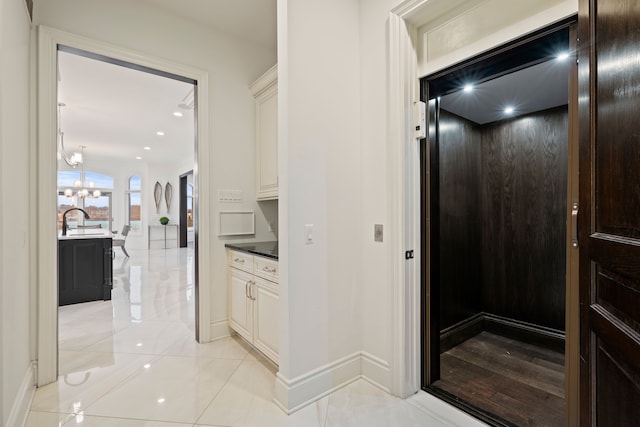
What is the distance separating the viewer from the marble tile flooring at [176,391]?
1.64m

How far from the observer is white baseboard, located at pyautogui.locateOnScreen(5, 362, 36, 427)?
1497 millimetres

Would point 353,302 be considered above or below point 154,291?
above

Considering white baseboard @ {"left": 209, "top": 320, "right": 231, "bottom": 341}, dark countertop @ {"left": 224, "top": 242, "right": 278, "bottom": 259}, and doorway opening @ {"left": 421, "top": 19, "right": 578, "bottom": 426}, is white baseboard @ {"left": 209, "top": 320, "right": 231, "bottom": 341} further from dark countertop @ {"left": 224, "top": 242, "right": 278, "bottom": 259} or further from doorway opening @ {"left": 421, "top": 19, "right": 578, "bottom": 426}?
doorway opening @ {"left": 421, "top": 19, "right": 578, "bottom": 426}

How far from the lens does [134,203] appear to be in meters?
10.5

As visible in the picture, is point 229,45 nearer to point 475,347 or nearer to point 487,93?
point 487,93

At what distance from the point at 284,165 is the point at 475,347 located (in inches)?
90.7

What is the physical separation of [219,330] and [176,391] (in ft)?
2.71

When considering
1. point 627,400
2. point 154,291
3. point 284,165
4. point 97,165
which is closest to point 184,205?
point 97,165

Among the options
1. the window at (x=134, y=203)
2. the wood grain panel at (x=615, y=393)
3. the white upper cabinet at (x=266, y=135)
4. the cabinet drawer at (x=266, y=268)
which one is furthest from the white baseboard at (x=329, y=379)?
the window at (x=134, y=203)

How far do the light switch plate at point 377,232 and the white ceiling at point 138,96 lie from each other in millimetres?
2139

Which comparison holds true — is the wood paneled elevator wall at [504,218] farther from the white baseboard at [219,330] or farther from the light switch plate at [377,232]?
the white baseboard at [219,330]

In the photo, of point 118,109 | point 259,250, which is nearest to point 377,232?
point 259,250

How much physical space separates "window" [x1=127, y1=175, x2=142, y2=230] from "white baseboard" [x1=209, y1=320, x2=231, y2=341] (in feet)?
30.9

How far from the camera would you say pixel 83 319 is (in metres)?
3.30
